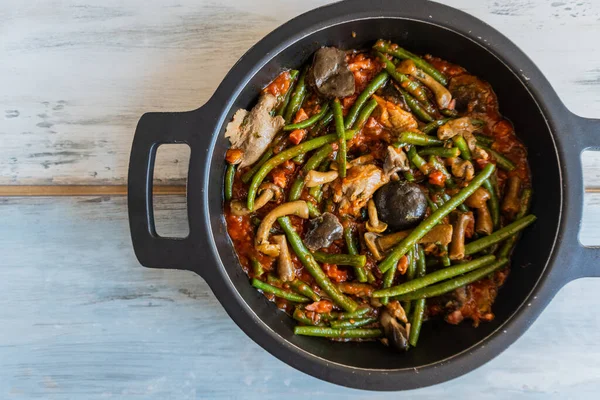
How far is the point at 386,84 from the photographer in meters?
2.67

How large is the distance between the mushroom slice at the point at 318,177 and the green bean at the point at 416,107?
0.53 meters

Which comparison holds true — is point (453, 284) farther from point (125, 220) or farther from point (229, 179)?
point (125, 220)

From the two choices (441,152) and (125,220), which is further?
(125,220)

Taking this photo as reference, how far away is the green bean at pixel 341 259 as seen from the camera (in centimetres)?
254

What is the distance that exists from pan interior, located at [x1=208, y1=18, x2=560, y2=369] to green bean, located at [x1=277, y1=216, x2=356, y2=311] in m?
0.23

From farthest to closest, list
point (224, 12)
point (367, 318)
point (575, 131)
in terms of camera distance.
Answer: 1. point (224, 12)
2. point (367, 318)
3. point (575, 131)

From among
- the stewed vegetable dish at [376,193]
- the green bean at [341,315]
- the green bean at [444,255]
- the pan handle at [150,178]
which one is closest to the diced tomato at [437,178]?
the stewed vegetable dish at [376,193]

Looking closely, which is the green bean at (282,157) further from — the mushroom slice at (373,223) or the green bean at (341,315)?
the green bean at (341,315)

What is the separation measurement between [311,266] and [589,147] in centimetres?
139

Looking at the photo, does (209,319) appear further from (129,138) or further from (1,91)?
(1,91)

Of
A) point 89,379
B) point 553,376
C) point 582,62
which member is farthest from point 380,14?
point 89,379

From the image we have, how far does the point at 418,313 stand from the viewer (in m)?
2.60

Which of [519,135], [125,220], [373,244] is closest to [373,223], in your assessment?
[373,244]

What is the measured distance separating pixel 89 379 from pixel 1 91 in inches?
69.1
